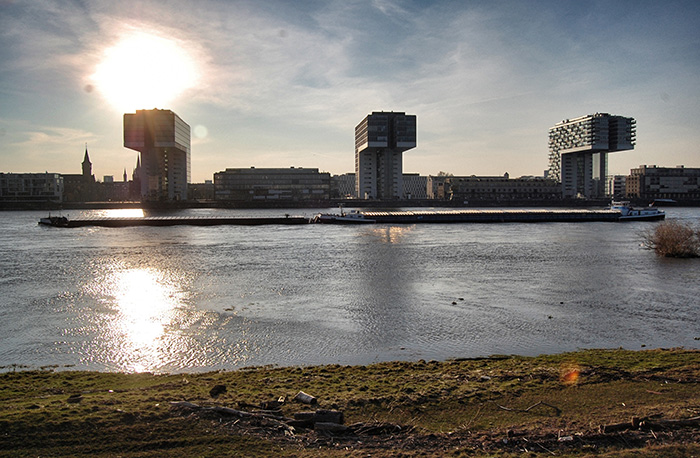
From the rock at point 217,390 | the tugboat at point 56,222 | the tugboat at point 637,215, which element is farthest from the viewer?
the tugboat at point 637,215

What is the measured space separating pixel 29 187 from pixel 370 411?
22081 centimetres

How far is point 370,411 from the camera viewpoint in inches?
396

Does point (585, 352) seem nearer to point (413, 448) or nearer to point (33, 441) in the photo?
point (413, 448)

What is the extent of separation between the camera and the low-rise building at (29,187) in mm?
190625

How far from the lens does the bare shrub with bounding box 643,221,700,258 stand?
4278 cm

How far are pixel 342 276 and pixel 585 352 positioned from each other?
20.4 metres

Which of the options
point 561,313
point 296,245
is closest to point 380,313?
point 561,313

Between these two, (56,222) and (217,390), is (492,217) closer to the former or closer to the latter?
(56,222)

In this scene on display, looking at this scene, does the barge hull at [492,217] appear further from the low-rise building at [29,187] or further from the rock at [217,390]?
the low-rise building at [29,187]

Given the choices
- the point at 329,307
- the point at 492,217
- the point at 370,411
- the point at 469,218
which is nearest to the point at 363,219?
the point at 469,218

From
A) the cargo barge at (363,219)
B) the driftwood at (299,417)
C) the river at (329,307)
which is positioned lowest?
the river at (329,307)

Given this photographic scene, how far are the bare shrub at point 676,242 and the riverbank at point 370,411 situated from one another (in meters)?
34.8

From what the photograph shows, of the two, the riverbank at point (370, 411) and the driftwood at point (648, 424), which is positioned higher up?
the driftwood at point (648, 424)

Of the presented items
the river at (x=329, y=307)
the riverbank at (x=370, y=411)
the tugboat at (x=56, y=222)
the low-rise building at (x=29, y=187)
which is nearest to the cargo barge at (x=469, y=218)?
the tugboat at (x=56, y=222)
